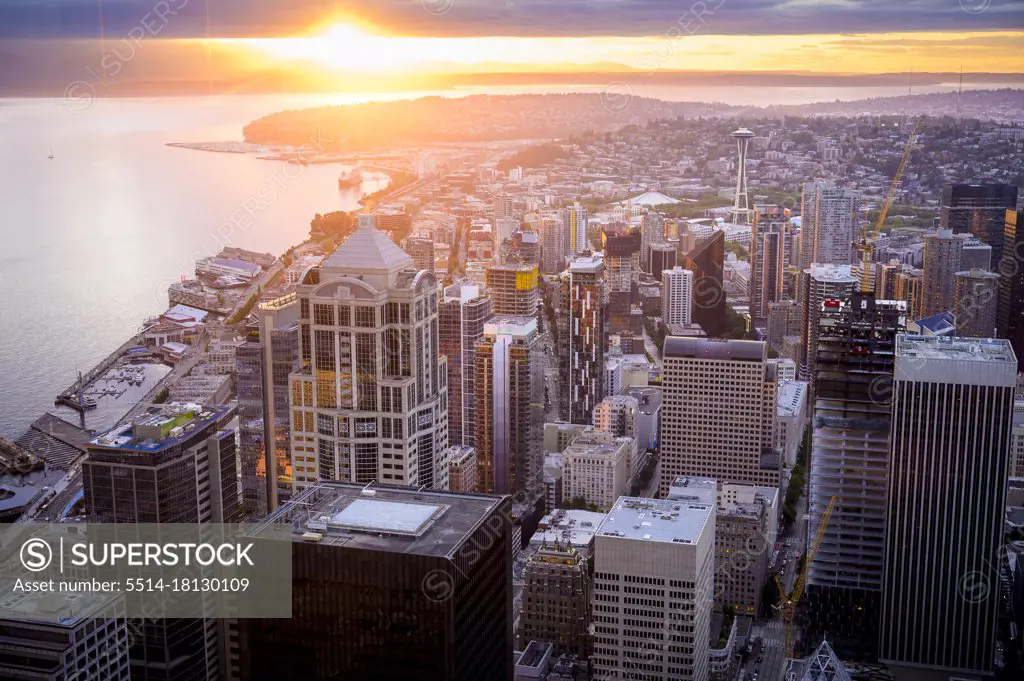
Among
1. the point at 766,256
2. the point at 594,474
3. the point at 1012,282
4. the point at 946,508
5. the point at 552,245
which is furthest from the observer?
the point at 766,256

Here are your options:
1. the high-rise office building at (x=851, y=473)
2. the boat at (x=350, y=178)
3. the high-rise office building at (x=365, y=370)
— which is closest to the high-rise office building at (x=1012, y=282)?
the high-rise office building at (x=851, y=473)

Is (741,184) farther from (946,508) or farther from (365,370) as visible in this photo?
(365,370)

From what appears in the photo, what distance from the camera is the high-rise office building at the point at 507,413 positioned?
1142cm

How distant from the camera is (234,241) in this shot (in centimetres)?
1145

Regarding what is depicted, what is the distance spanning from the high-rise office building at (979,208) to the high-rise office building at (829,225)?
1.55m

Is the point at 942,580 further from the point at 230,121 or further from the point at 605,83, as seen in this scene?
the point at 605,83

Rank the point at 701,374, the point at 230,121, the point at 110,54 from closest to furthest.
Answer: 1. the point at 110,54
2. the point at 230,121
3. the point at 701,374

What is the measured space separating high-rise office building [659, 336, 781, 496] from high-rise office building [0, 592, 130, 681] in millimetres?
7429

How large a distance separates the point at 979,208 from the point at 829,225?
2.51 metres

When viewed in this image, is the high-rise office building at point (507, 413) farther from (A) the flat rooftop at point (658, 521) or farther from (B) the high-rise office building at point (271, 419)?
(A) the flat rooftop at point (658, 521)

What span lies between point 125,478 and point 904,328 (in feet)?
23.2

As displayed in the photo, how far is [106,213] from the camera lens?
9.64m

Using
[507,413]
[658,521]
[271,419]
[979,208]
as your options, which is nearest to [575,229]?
[979,208]

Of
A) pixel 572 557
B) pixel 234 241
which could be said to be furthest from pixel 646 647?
pixel 234 241
